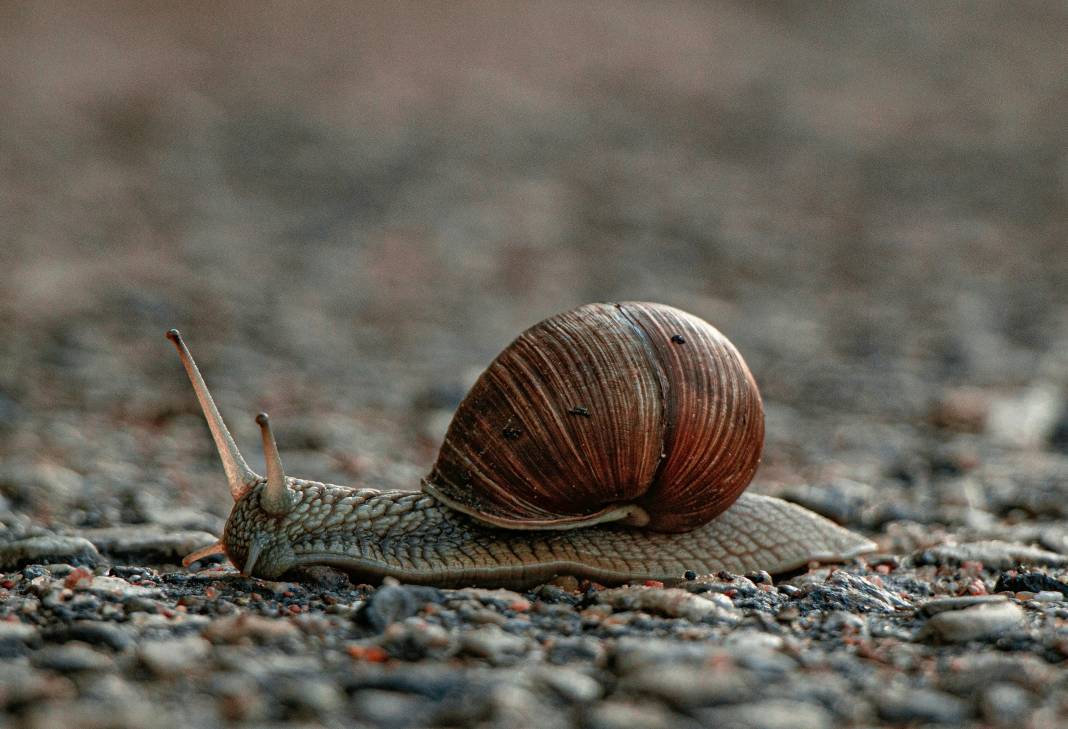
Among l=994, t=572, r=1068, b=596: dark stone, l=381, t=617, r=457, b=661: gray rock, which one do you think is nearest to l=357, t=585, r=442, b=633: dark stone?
l=381, t=617, r=457, b=661: gray rock

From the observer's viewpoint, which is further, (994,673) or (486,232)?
(486,232)

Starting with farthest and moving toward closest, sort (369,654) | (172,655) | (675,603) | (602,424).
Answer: (602,424)
(675,603)
(369,654)
(172,655)

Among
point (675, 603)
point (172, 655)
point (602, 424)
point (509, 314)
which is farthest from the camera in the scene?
point (509, 314)

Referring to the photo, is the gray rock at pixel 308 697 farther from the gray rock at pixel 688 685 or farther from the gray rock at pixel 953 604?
the gray rock at pixel 953 604

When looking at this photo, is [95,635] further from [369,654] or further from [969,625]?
[969,625]

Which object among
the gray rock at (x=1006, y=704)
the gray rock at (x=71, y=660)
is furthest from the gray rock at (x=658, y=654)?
the gray rock at (x=71, y=660)

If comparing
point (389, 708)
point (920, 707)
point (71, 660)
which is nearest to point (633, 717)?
point (389, 708)

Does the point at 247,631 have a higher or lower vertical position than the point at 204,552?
higher
